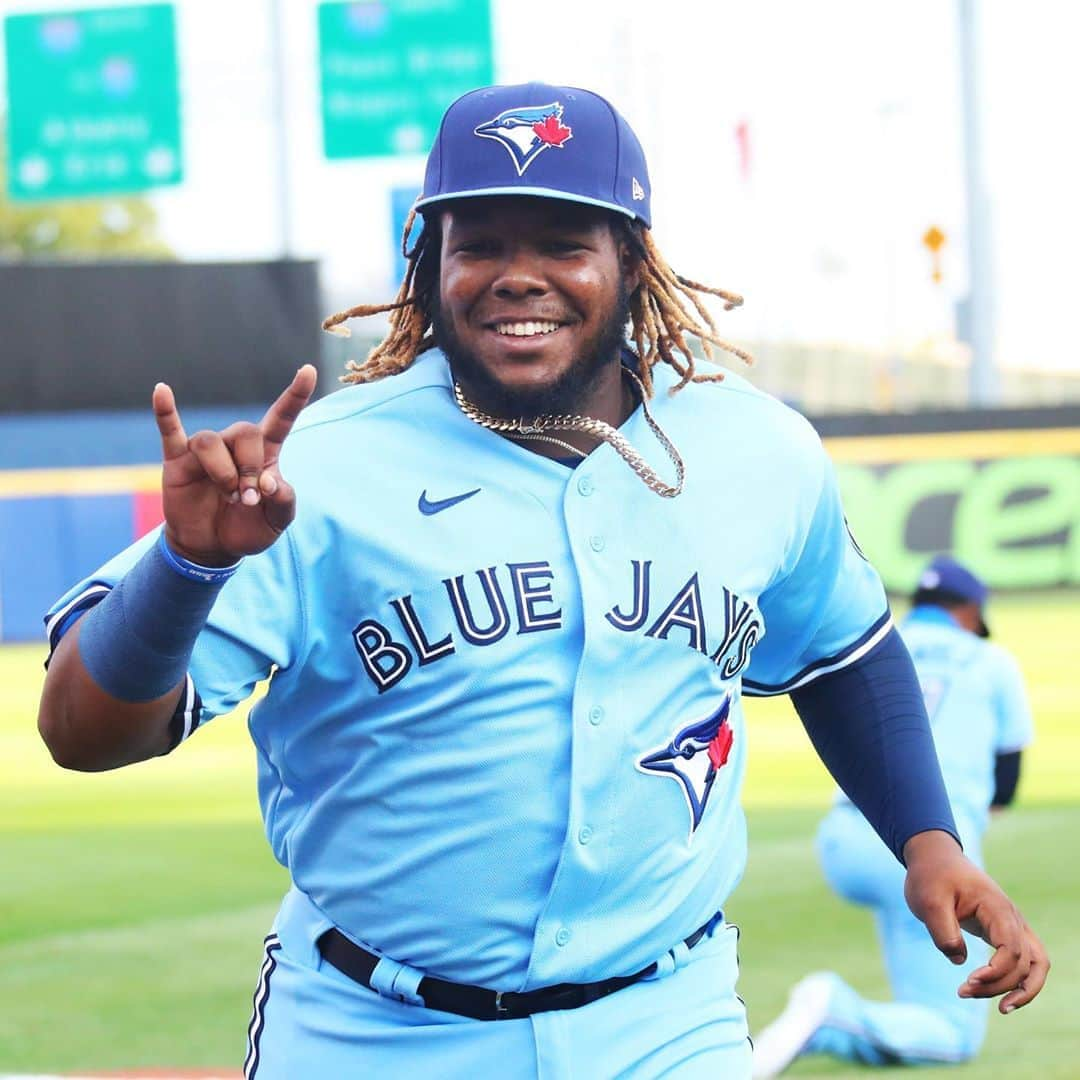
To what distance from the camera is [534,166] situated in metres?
2.77

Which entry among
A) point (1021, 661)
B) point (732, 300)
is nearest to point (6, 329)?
point (1021, 661)

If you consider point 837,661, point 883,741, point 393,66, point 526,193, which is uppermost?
point 393,66

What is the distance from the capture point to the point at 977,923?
290 centimetres

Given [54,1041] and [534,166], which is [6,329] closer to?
[54,1041]

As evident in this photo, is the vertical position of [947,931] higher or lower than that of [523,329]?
lower

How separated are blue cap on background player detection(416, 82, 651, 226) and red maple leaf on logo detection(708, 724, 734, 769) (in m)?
0.76

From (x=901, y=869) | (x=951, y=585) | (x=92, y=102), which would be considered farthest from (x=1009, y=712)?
(x=92, y=102)

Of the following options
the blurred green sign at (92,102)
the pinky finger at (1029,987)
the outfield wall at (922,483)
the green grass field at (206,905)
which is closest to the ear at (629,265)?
the pinky finger at (1029,987)

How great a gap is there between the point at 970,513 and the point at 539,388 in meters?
19.7

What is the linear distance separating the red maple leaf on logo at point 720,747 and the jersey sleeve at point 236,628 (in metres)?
0.63

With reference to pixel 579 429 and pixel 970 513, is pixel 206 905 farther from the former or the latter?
pixel 970 513

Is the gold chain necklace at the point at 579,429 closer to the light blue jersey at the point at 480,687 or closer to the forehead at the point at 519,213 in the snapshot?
the light blue jersey at the point at 480,687

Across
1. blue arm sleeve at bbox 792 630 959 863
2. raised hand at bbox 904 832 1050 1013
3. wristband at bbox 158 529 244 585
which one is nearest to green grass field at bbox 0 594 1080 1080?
blue arm sleeve at bbox 792 630 959 863

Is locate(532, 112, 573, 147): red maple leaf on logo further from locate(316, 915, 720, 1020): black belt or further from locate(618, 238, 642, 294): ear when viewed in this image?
locate(316, 915, 720, 1020): black belt
